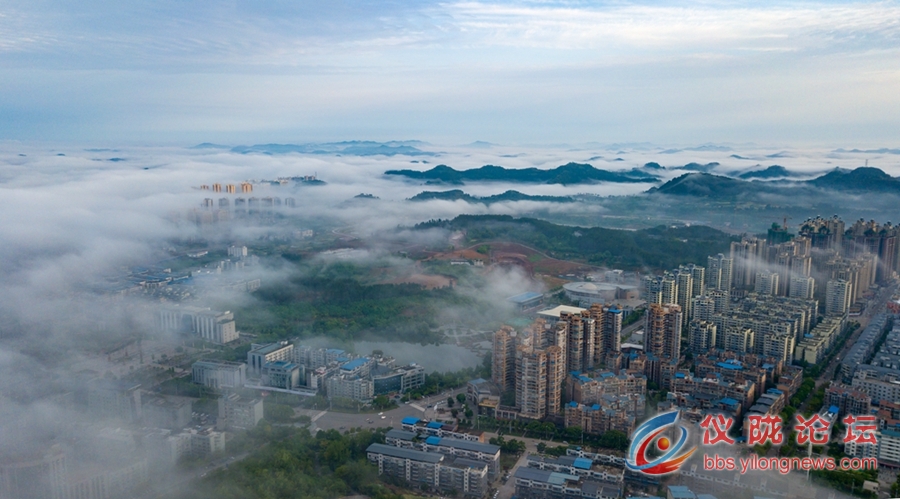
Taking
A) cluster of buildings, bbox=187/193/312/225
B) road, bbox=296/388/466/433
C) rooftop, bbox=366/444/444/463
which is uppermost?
cluster of buildings, bbox=187/193/312/225

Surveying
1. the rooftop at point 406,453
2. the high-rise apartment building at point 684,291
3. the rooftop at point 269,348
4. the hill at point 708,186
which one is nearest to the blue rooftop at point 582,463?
the rooftop at point 406,453

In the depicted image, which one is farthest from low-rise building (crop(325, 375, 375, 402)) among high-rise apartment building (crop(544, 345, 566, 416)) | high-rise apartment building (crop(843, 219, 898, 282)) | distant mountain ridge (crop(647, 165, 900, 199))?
distant mountain ridge (crop(647, 165, 900, 199))

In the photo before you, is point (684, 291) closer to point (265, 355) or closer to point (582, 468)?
point (582, 468)

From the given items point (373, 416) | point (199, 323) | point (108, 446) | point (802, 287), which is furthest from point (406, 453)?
point (802, 287)

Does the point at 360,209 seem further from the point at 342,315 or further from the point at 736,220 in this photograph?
the point at 736,220

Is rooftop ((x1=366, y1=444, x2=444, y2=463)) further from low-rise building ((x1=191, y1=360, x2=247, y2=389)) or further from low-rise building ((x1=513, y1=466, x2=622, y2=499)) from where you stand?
low-rise building ((x1=191, y1=360, x2=247, y2=389))

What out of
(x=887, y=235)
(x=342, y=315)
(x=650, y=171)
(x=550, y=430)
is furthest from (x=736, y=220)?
(x=550, y=430)
